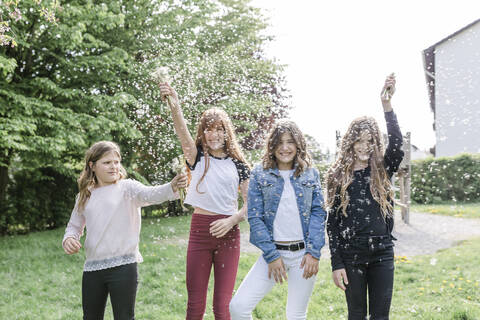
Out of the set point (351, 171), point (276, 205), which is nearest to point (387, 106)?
point (351, 171)

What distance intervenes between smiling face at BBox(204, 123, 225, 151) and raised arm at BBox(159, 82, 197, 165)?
125 millimetres

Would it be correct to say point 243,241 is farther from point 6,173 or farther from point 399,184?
point 6,173

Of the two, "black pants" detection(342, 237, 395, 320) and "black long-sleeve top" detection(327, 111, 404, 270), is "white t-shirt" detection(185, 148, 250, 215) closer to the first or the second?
"black long-sleeve top" detection(327, 111, 404, 270)

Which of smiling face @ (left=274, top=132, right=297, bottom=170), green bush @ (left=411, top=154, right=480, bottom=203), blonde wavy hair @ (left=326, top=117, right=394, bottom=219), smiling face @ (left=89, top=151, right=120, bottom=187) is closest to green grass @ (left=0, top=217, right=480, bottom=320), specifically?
blonde wavy hair @ (left=326, top=117, right=394, bottom=219)

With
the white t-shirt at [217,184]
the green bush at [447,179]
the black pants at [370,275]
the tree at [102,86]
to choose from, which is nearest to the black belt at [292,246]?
the black pants at [370,275]

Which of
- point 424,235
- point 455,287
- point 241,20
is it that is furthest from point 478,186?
point 455,287

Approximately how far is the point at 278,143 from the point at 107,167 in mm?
1266

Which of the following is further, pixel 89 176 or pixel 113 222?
pixel 89 176

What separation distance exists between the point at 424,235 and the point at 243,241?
3977 millimetres

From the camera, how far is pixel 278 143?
3.17 meters

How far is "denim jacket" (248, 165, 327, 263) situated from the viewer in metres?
2.93

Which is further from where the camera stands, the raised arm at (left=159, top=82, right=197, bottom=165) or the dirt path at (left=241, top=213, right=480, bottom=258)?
the dirt path at (left=241, top=213, right=480, bottom=258)

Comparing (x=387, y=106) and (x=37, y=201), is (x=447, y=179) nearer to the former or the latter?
(x=37, y=201)

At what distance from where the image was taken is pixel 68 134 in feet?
29.3
